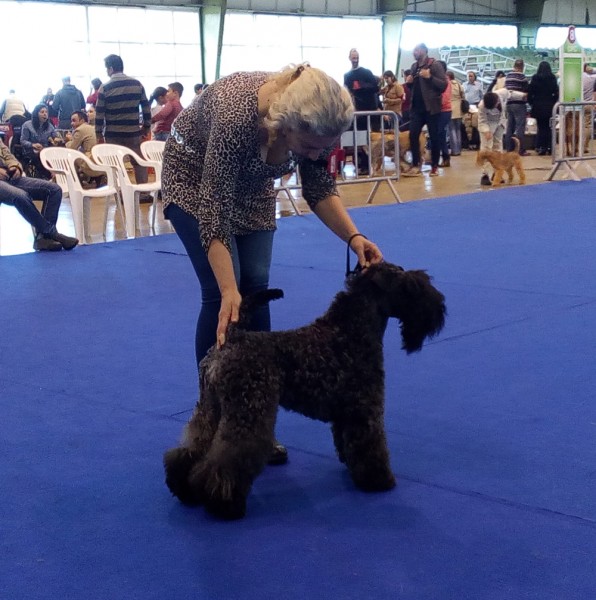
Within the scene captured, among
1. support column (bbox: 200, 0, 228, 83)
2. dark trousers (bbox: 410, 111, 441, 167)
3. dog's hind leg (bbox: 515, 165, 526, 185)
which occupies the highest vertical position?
support column (bbox: 200, 0, 228, 83)

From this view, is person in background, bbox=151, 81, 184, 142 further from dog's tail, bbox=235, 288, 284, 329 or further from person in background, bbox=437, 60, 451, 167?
dog's tail, bbox=235, 288, 284, 329

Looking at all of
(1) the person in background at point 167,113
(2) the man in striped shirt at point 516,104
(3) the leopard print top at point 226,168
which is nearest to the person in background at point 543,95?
(2) the man in striped shirt at point 516,104

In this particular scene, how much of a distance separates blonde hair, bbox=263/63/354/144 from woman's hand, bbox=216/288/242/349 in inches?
15.9

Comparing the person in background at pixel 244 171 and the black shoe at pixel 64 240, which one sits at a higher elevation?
the person in background at pixel 244 171

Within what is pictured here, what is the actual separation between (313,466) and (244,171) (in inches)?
33.8

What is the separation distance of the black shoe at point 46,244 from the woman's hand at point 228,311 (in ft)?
14.6

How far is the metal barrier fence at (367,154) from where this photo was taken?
8.73 m

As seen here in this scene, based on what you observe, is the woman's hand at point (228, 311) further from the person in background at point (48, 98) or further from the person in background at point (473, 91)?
the person in background at point (473, 91)

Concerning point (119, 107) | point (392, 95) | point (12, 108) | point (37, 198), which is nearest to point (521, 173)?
point (392, 95)

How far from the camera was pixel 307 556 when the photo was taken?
193cm

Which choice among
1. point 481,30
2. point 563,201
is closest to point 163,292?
point 563,201

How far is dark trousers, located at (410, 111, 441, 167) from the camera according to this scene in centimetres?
1105

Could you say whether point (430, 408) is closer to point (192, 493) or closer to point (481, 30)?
point (192, 493)

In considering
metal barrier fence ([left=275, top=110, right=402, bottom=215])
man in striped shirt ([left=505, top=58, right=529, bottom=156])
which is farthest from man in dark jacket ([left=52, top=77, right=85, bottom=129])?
man in striped shirt ([left=505, top=58, right=529, bottom=156])
